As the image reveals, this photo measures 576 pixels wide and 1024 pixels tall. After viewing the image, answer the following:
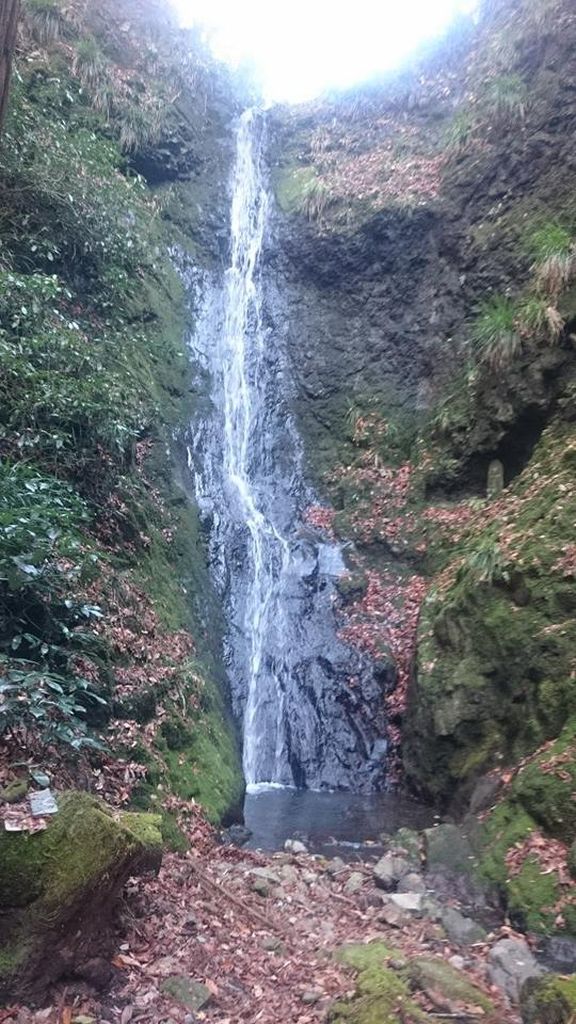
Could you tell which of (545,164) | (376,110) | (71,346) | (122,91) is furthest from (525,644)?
(376,110)

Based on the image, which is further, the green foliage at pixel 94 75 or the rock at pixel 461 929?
the green foliage at pixel 94 75

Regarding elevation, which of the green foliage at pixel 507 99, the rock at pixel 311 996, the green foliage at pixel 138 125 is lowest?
the rock at pixel 311 996

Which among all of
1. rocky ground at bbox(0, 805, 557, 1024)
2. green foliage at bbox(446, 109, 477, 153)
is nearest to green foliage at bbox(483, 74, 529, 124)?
green foliage at bbox(446, 109, 477, 153)

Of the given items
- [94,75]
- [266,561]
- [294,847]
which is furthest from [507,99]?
[294,847]

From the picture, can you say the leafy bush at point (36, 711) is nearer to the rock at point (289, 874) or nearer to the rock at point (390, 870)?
the rock at point (289, 874)

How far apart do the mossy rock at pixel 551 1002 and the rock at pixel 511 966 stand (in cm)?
75

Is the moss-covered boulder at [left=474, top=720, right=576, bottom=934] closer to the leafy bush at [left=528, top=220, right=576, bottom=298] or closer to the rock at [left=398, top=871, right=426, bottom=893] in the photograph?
the rock at [left=398, top=871, right=426, bottom=893]

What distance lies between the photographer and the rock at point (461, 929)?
4.25m

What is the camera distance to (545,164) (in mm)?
11422

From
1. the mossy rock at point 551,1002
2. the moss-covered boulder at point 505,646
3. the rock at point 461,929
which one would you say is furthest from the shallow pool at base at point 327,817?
the mossy rock at point 551,1002

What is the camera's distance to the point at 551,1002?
109 inches

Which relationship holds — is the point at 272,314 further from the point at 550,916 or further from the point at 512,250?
the point at 550,916

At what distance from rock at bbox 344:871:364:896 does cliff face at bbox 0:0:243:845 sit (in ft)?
4.51

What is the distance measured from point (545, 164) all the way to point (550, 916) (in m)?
11.4
